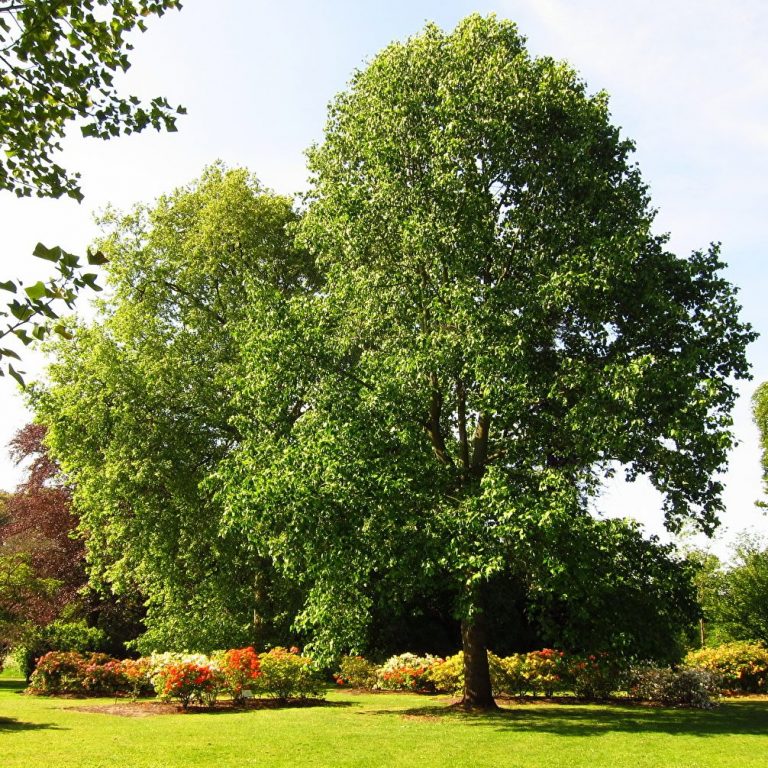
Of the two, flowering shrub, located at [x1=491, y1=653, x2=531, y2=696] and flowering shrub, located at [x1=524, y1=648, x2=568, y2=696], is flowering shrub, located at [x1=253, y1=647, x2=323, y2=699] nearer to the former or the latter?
flowering shrub, located at [x1=491, y1=653, x2=531, y2=696]

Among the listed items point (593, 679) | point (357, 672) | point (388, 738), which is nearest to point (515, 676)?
point (593, 679)

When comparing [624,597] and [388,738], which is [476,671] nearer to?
[624,597]

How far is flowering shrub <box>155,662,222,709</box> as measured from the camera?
17.2 m

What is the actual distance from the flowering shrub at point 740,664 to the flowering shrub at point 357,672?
10859mm

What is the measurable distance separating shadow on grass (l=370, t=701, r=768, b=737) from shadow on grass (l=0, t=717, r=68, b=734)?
24.2 ft

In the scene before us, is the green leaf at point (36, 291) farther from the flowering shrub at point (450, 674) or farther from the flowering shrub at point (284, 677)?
the flowering shrub at point (450, 674)

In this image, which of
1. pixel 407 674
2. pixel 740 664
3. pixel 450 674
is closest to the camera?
pixel 450 674

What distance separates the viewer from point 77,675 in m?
21.1

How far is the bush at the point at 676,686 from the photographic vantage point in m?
19.3

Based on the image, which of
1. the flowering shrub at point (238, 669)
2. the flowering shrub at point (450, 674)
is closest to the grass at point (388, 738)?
the flowering shrub at point (238, 669)

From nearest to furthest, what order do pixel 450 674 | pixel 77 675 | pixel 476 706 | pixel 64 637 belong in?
1. pixel 476 706
2. pixel 77 675
3. pixel 450 674
4. pixel 64 637

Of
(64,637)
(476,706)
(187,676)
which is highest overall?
(64,637)

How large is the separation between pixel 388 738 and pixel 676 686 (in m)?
10.9

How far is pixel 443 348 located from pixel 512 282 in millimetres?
2460
